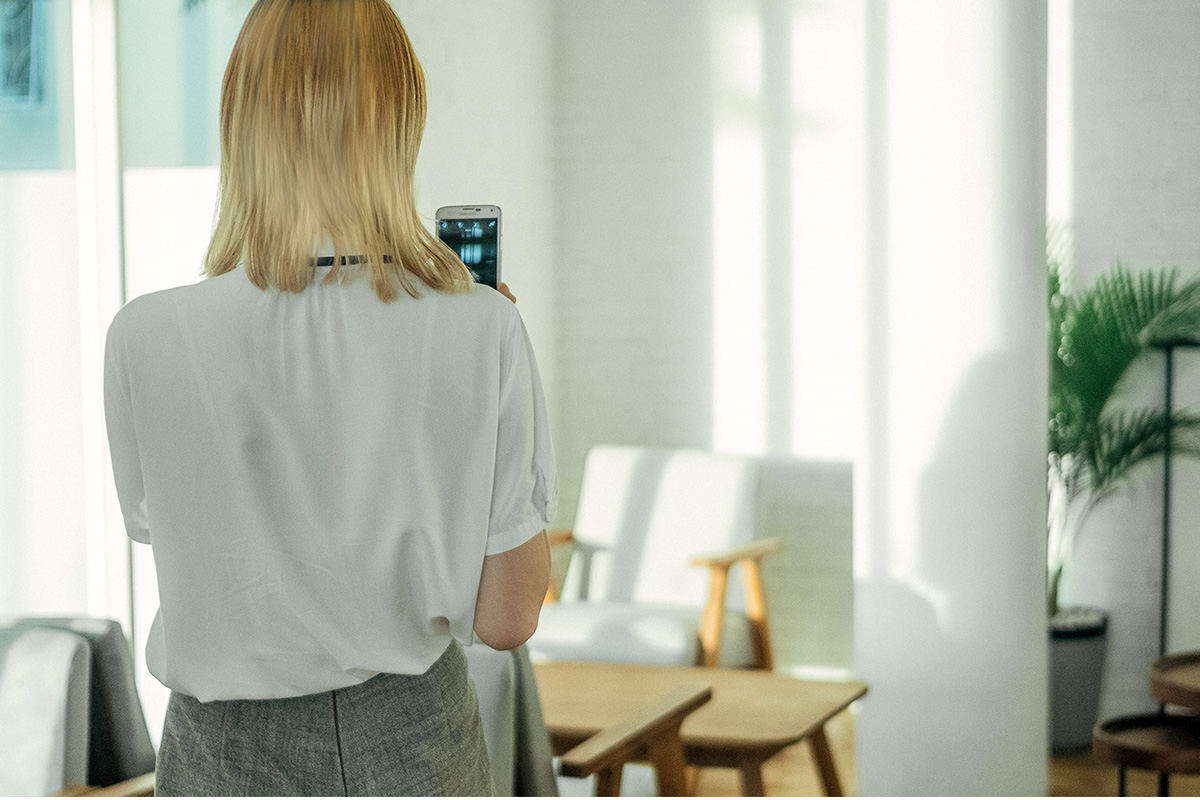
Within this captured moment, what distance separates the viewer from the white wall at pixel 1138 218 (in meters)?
4.02

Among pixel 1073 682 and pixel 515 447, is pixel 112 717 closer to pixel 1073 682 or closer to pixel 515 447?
pixel 515 447

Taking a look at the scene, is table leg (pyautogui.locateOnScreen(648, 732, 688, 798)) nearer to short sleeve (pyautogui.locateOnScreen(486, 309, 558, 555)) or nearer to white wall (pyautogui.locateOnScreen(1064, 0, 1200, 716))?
short sleeve (pyautogui.locateOnScreen(486, 309, 558, 555))

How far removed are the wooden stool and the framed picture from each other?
106 inches

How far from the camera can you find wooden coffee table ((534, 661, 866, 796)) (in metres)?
2.36

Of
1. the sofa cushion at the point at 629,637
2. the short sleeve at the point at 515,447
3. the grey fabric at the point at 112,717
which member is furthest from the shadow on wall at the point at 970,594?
the short sleeve at the point at 515,447

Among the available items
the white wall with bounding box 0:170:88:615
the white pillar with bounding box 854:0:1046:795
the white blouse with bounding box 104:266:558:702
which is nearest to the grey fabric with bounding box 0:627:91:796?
the white wall with bounding box 0:170:88:615

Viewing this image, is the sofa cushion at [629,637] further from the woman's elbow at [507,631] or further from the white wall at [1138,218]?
the woman's elbow at [507,631]

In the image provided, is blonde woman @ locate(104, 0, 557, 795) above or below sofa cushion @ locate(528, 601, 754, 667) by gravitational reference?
above

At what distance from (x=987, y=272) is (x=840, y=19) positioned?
1.94m

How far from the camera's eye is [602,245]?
4594mm

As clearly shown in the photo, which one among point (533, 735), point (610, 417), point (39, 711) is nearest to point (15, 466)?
point (39, 711)

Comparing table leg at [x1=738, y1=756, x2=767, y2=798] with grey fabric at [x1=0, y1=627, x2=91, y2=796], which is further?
table leg at [x1=738, y1=756, x2=767, y2=798]

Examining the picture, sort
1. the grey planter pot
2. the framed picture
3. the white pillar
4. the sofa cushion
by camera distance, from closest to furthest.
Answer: the framed picture, the white pillar, the sofa cushion, the grey planter pot

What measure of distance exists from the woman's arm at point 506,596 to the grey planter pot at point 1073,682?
323 centimetres
